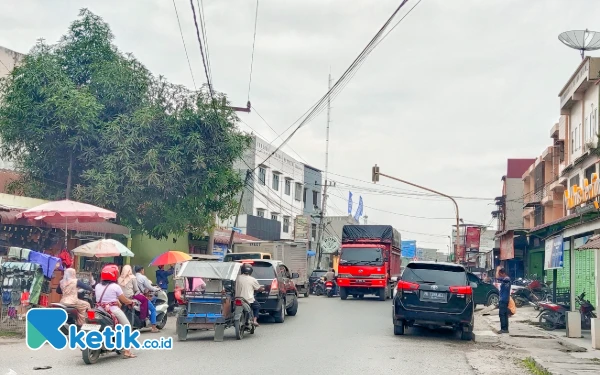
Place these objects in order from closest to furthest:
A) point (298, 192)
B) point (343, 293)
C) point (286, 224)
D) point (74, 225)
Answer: point (74, 225) → point (343, 293) → point (286, 224) → point (298, 192)

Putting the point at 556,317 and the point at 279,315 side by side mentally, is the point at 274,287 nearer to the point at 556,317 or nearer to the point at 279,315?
the point at 279,315

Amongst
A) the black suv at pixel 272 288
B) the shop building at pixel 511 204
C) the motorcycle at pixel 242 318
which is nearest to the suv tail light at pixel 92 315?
the motorcycle at pixel 242 318

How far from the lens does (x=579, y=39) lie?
29969 mm

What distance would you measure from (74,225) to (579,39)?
22228 mm

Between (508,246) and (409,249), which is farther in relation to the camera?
(409,249)

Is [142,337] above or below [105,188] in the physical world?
below

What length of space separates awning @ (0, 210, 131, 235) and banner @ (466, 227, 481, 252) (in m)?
43.2

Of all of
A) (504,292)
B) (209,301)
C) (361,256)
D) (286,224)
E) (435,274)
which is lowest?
(209,301)

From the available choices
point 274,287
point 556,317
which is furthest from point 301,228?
point 556,317

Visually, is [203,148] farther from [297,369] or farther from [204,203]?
[297,369]

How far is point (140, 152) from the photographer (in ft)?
74.5

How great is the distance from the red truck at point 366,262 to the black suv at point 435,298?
15.7 m

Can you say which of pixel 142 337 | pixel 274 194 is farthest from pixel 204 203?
pixel 274 194

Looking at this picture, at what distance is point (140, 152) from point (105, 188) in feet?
5.43
